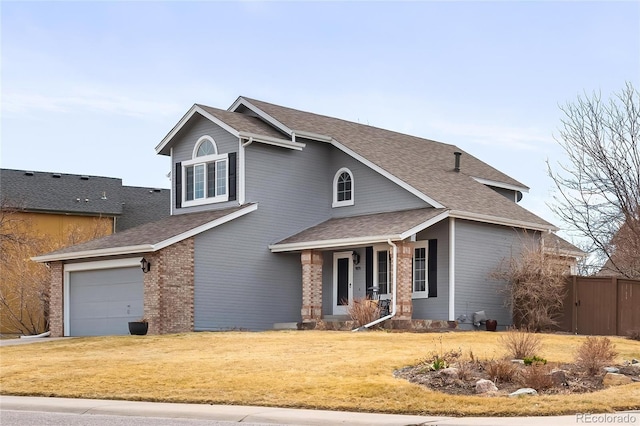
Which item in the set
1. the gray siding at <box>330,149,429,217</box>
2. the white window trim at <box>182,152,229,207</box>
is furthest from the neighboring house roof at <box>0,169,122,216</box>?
the gray siding at <box>330,149,429,217</box>

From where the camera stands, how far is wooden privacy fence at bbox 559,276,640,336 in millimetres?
30312

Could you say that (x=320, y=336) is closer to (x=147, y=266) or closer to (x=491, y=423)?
(x=147, y=266)

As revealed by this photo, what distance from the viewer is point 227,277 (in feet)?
104

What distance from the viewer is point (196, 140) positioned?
34.5 m

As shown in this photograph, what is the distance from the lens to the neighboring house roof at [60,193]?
157ft

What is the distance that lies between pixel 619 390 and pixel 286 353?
819cm

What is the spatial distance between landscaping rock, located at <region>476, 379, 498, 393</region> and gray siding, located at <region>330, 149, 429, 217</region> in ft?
49.6

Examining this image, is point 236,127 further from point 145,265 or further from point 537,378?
point 537,378

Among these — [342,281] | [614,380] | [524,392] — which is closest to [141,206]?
[342,281]

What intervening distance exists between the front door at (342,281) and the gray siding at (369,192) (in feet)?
5.44

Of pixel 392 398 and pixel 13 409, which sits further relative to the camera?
pixel 13 409

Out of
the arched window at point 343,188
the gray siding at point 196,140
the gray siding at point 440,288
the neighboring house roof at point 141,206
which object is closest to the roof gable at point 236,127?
the gray siding at point 196,140

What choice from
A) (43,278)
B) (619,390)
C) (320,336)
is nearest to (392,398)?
(619,390)

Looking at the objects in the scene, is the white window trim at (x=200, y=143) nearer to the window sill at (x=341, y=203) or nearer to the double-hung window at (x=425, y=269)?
the window sill at (x=341, y=203)
